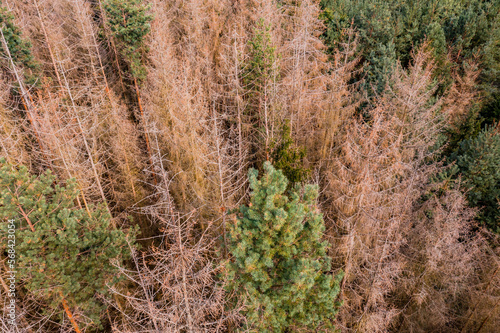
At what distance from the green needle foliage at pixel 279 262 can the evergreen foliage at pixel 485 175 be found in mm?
8741

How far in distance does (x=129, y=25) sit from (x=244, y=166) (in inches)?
371

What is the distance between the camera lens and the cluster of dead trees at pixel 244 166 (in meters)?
10.3

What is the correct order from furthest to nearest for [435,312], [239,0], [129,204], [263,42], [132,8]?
[239,0], [129,204], [132,8], [263,42], [435,312]

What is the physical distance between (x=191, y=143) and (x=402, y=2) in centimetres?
2091

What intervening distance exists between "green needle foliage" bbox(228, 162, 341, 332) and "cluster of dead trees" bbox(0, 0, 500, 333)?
712mm

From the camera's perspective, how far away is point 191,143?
45.6 feet

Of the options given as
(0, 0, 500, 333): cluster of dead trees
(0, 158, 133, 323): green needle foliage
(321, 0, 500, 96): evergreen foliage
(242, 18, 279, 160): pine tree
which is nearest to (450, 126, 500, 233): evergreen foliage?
(0, 0, 500, 333): cluster of dead trees

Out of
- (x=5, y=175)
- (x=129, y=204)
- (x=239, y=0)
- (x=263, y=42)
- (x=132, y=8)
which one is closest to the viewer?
(x=5, y=175)

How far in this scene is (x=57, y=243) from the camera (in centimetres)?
905

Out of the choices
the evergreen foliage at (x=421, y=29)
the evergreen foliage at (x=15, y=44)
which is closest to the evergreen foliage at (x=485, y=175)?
the evergreen foliage at (x=421, y=29)

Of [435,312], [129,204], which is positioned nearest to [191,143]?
[129,204]

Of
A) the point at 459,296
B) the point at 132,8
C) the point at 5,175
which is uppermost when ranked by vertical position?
the point at 132,8

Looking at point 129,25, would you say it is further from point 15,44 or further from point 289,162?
point 289,162

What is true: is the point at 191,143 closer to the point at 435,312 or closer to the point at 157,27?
the point at 157,27
